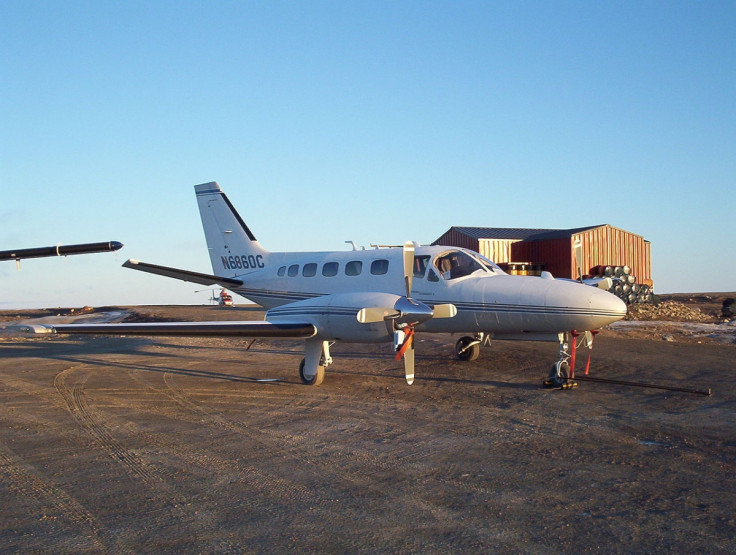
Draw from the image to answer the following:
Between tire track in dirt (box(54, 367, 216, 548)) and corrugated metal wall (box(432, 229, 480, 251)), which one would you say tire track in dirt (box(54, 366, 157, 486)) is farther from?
corrugated metal wall (box(432, 229, 480, 251))

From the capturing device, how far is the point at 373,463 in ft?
23.4

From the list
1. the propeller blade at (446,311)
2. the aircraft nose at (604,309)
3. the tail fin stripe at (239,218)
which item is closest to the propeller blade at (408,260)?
the propeller blade at (446,311)

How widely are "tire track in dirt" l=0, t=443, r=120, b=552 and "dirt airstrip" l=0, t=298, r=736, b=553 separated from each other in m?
0.02

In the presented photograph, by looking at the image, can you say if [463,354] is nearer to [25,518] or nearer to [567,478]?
[567,478]

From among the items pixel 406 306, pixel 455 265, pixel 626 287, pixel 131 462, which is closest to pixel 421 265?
pixel 455 265

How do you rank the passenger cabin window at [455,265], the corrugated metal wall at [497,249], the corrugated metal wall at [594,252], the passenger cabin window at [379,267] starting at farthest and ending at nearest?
the corrugated metal wall at [497,249] < the corrugated metal wall at [594,252] < the passenger cabin window at [379,267] < the passenger cabin window at [455,265]

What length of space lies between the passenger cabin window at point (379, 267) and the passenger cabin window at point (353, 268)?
0.38m

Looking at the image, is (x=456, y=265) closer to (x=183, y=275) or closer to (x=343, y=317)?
(x=343, y=317)

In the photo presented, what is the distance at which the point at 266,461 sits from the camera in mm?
7246

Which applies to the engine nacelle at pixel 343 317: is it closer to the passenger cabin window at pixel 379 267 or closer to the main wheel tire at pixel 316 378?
the main wheel tire at pixel 316 378

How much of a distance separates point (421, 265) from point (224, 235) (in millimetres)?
7892

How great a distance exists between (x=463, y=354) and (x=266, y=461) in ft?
31.9

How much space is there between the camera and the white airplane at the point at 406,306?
1176cm

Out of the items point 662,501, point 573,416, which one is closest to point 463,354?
point 573,416
